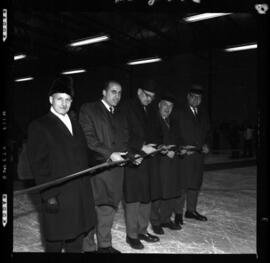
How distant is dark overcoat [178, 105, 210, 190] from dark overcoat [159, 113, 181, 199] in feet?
0.92

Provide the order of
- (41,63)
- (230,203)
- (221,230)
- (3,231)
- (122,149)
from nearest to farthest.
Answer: (3,231), (122,149), (221,230), (230,203), (41,63)

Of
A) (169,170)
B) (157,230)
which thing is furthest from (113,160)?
(157,230)

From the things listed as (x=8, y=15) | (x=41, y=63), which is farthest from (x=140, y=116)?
(x=41, y=63)

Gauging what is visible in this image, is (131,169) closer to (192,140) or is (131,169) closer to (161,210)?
(161,210)

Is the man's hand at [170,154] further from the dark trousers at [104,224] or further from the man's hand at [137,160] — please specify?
the dark trousers at [104,224]

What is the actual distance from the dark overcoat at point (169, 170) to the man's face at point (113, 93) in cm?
100

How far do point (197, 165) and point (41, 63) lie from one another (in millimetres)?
8574

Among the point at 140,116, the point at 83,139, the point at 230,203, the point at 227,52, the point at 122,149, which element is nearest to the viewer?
the point at 83,139

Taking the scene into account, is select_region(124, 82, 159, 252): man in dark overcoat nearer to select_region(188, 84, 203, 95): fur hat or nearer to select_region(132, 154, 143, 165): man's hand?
select_region(132, 154, 143, 165): man's hand

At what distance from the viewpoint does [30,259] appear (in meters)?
2.87

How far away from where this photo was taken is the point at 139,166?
3.54 m

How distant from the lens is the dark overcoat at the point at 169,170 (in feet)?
13.3

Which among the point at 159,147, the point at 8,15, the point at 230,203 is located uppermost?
the point at 8,15

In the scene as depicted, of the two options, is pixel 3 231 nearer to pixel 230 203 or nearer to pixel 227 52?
pixel 230 203
